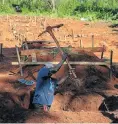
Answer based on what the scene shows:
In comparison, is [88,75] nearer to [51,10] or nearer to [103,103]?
[103,103]

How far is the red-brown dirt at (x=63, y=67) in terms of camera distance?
6.24 meters

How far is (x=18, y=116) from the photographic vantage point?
6.16 m

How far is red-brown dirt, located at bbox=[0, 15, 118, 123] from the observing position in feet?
20.5

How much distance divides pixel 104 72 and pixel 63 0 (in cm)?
2174

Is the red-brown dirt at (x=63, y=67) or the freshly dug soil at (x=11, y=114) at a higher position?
the freshly dug soil at (x=11, y=114)

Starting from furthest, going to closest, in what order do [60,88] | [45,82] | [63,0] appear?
[63,0]
[60,88]
[45,82]

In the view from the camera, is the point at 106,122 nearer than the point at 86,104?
Yes

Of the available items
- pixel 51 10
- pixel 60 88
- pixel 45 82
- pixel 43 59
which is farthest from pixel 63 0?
pixel 45 82

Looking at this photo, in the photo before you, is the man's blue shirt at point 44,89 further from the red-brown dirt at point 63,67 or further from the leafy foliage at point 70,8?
the leafy foliage at point 70,8

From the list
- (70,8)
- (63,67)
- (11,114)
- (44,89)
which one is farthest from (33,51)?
(70,8)

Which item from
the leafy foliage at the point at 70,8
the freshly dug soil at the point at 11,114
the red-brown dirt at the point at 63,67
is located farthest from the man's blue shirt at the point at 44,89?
the leafy foliage at the point at 70,8

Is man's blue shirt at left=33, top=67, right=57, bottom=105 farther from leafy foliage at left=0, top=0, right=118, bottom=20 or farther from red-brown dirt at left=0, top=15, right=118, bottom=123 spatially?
leafy foliage at left=0, top=0, right=118, bottom=20

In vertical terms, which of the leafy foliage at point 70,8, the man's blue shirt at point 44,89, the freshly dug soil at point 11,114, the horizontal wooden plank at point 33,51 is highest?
the man's blue shirt at point 44,89

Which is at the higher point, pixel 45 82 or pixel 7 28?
pixel 45 82
